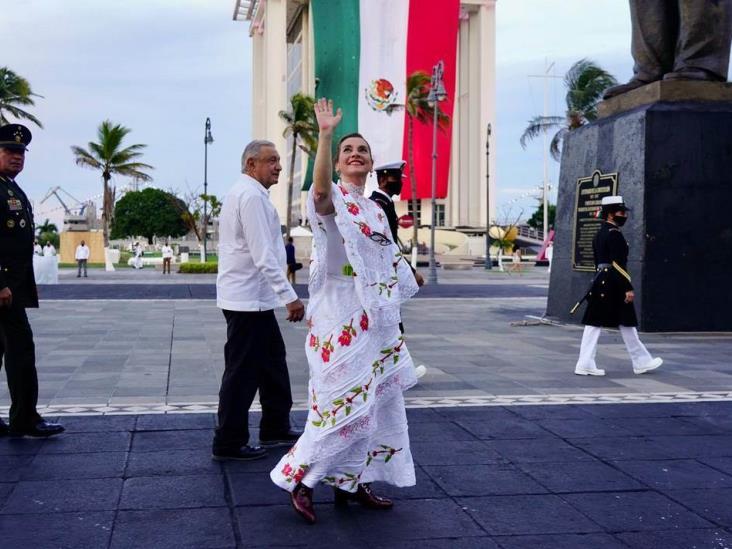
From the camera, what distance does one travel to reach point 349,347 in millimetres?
4059

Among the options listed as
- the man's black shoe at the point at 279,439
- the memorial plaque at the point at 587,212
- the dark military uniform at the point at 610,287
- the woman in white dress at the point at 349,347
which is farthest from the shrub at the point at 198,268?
the woman in white dress at the point at 349,347

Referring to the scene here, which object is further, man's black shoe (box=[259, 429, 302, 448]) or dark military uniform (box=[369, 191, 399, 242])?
dark military uniform (box=[369, 191, 399, 242])

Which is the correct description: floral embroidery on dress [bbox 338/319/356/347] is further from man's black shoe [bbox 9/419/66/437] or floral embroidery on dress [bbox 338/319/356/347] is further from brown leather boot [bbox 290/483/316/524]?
man's black shoe [bbox 9/419/66/437]

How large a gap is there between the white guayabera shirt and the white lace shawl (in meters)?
0.95

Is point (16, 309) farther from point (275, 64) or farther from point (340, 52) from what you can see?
point (275, 64)

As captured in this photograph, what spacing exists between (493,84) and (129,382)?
225 ft

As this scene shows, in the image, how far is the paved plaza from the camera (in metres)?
3.93

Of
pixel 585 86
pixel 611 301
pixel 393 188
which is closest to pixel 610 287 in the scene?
pixel 611 301

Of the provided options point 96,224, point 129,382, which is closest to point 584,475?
point 129,382

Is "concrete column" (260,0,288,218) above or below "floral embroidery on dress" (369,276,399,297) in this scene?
above

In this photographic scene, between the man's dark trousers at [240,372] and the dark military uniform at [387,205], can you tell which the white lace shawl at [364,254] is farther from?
the dark military uniform at [387,205]

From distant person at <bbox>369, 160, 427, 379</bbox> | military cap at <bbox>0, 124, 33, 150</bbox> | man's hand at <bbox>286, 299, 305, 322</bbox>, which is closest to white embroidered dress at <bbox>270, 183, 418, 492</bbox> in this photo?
man's hand at <bbox>286, 299, 305, 322</bbox>

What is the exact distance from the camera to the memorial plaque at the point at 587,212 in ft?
42.2

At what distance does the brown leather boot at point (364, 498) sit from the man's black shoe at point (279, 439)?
1308 mm
